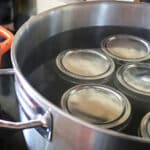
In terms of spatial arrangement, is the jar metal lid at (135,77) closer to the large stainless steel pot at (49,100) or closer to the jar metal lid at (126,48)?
the jar metal lid at (126,48)

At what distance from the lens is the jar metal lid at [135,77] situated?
667 mm

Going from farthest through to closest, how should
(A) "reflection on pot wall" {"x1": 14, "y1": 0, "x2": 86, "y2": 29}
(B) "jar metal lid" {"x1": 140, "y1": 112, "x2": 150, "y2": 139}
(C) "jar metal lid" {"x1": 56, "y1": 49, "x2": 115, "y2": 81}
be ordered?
1. (A) "reflection on pot wall" {"x1": 14, "y1": 0, "x2": 86, "y2": 29}
2. (C) "jar metal lid" {"x1": 56, "y1": 49, "x2": 115, "y2": 81}
3. (B) "jar metal lid" {"x1": 140, "y1": 112, "x2": 150, "y2": 139}

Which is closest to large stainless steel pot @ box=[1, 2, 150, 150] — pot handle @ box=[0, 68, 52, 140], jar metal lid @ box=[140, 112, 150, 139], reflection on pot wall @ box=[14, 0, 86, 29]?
pot handle @ box=[0, 68, 52, 140]

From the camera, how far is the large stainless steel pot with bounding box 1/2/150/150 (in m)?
0.45

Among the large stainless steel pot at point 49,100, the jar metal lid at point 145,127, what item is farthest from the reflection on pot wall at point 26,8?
the jar metal lid at point 145,127

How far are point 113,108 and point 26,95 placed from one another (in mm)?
182

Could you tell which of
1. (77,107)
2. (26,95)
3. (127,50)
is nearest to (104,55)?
(127,50)

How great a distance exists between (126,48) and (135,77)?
0.34 feet

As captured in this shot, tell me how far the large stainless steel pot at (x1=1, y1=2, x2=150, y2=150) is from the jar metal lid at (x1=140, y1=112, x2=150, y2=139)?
126mm

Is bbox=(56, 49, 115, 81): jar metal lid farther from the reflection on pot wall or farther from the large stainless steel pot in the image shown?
the reflection on pot wall

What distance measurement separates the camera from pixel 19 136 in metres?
0.69

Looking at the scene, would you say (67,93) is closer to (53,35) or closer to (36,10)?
(53,35)

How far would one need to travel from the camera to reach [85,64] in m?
0.72

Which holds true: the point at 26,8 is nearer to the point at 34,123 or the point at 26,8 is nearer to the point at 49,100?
the point at 49,100
